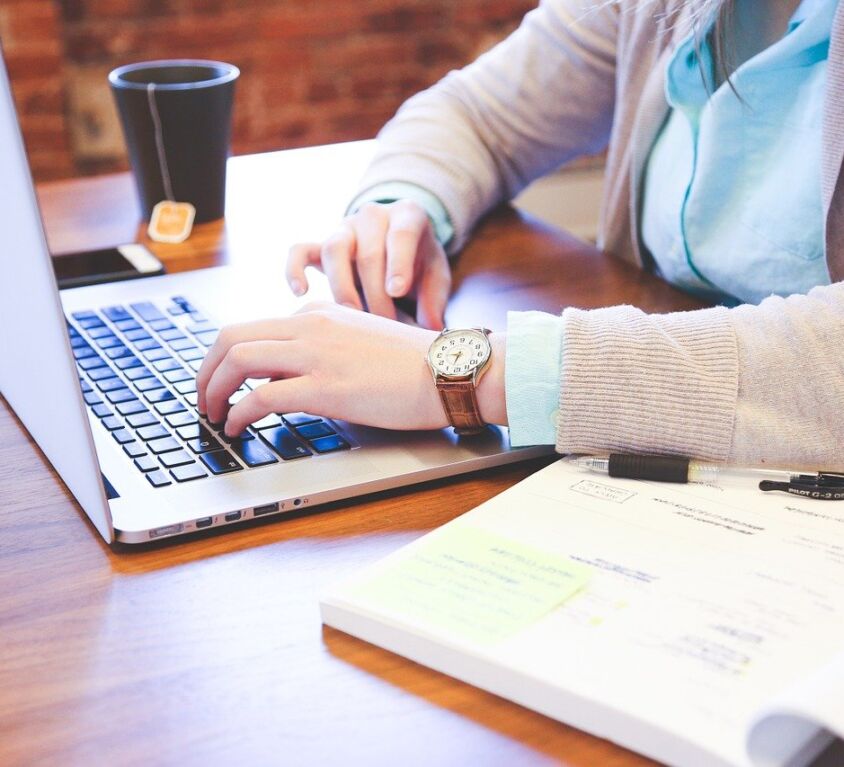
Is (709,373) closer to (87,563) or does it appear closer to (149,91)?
(87,563)

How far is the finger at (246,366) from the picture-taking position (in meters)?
0.73

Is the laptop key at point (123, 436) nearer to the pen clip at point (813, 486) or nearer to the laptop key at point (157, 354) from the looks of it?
the laptop key at point (157, 354)

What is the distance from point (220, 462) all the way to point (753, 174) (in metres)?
0.57

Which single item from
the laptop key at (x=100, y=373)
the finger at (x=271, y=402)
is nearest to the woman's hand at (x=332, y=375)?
the finger at (x=271, y=402)

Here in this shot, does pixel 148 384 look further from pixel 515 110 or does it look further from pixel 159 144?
pixel 515 110

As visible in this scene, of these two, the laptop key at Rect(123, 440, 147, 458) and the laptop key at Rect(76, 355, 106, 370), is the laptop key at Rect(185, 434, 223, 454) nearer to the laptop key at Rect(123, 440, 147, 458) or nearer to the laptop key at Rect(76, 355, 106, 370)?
the laptop key at Rect(123, 440, 147, 458)

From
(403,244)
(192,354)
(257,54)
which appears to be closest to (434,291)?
(403,244)

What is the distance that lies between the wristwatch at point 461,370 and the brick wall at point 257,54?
1.98 m

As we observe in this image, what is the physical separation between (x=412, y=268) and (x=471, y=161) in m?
0.27

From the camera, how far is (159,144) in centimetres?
117

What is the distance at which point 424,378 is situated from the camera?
73 centimetres

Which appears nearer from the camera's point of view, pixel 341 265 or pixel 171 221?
pixel 341 265

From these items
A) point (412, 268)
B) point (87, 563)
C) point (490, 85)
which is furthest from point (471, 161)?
point (87, 563)

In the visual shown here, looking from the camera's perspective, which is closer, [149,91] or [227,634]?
[227,634]
